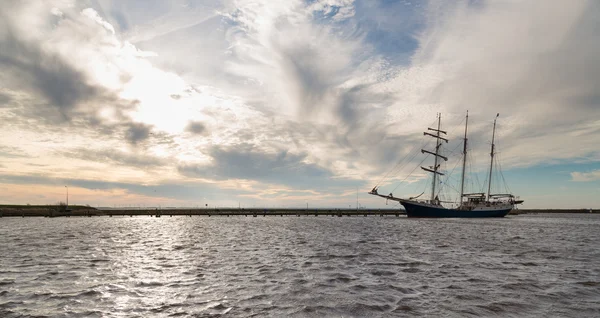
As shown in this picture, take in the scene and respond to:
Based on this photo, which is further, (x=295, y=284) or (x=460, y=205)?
(x=460, y=205)

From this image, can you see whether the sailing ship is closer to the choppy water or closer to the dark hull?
the dark hull

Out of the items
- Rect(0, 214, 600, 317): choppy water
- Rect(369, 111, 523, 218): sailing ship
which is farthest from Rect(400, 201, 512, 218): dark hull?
Rect(0, 214, 600, 317): choppy water

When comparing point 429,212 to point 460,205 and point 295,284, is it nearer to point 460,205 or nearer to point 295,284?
point 460,205

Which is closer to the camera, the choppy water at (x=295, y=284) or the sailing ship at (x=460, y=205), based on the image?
the choppy water at (x=295, y=284)

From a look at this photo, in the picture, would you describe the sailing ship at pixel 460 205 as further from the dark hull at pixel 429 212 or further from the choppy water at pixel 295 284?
the choppy water at pixel 295 284

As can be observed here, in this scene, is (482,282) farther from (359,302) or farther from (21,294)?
(21,294)

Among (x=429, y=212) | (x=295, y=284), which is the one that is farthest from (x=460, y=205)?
(x=295, y=284)

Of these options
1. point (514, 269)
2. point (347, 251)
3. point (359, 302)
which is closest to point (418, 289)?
point (359, 302)

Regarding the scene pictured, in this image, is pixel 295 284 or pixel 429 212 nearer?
pixel 295 284

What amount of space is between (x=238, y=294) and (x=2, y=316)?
306 inches

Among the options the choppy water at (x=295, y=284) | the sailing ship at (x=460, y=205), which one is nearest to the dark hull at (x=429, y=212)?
the sailing ship at (x=460, y=205)

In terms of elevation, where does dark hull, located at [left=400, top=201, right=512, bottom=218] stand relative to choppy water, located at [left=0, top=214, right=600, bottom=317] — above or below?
below

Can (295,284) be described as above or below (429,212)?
above

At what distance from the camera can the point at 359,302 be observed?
12.4 metres
